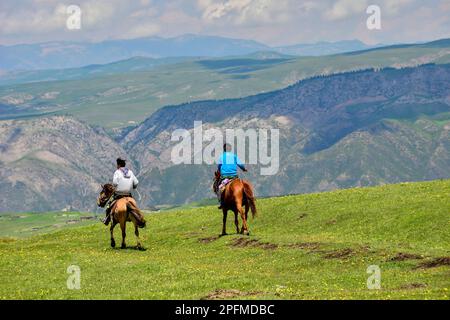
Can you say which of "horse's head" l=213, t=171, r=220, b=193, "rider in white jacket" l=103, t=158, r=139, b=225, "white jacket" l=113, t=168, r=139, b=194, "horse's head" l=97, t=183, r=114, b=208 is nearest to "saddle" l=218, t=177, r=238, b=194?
"horse's head" l=213, t=171, r=220, b=193

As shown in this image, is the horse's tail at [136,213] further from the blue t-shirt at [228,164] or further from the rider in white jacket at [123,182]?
the blue t-shirt at [228,164]

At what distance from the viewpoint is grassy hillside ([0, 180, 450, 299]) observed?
29.6m

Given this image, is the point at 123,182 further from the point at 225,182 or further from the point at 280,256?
the point at 280,256

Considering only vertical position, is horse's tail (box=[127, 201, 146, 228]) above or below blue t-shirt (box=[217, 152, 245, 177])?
below

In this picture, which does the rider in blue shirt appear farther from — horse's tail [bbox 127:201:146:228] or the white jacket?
horse's tail [bbox 127:201:146:228]

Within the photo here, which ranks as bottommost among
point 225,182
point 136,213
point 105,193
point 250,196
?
point 136,213

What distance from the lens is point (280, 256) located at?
134 ft

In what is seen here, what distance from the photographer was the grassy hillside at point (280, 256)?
29.6 meters

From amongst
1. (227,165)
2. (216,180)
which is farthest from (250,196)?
(216,180)

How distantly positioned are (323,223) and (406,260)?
17859 millimetres

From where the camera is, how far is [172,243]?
171 ft

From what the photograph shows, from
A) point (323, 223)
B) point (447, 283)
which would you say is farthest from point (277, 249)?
point (447, 283)

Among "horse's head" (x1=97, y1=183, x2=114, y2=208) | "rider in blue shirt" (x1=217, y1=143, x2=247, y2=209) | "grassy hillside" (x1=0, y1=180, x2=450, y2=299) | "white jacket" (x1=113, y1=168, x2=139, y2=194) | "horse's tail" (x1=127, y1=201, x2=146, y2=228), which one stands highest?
"rider in blue shirt" (x1=217, y1=143, x2=247, y2=209)
